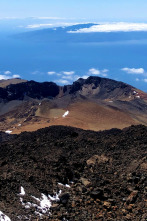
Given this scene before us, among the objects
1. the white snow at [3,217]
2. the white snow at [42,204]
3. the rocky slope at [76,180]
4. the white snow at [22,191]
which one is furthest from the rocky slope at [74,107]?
the white snow at [3,217]

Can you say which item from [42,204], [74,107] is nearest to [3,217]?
[42,204]

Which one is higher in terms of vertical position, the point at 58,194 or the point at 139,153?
the point at 139,153

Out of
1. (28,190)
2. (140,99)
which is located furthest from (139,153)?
(140,99)

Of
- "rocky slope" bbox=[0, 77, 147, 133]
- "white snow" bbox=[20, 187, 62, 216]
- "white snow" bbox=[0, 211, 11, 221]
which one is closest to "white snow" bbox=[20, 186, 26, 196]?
"white snow" bbox=[20, 187, 62, 216]

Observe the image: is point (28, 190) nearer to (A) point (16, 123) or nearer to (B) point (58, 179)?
(B) point (58, 179)

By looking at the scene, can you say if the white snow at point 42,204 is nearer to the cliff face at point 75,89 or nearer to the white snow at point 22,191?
the white snow at point 22,191

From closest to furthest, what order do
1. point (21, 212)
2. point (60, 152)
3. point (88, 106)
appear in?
point (21, 212) < point (60, 152) < point (88, 106)

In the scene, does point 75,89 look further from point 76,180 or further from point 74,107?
point 76,180

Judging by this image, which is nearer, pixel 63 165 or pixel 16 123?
pixel 63 165
